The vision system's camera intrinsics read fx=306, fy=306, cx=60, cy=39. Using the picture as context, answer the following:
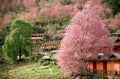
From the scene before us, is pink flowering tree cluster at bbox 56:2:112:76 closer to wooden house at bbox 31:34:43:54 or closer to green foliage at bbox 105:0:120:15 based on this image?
wooden house at bbox 31:34:43:54

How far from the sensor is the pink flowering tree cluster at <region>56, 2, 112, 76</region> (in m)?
39.3

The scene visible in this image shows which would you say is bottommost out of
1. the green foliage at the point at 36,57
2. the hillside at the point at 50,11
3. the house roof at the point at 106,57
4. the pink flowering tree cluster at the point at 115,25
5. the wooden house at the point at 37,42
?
the green foliage at the point at 36,57

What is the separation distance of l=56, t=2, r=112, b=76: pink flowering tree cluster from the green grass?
2802mm

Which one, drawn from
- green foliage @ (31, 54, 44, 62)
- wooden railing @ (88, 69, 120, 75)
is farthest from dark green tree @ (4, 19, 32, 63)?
wooden railing @ (88, 69, 120, 75)

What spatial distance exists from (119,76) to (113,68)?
2.25 m

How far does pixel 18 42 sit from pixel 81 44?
21715mm

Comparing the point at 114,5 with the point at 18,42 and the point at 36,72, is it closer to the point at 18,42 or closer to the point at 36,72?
the point at 18,42

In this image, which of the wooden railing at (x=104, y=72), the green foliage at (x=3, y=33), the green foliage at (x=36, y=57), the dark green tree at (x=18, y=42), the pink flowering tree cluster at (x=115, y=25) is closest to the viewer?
the wooden railing at (x=104, y=72)

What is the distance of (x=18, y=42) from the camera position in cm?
5825

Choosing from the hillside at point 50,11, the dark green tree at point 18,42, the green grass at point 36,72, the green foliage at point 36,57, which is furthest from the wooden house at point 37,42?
the green grass at point 36,72

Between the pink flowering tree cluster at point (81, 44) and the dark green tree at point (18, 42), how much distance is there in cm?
1930

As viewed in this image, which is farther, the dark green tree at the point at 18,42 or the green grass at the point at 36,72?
the dark green tree at the point at 18,42

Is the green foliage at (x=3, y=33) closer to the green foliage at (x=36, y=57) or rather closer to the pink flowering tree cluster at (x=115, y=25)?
the green foliage at (x=36, y=57)

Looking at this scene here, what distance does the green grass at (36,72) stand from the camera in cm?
4275
